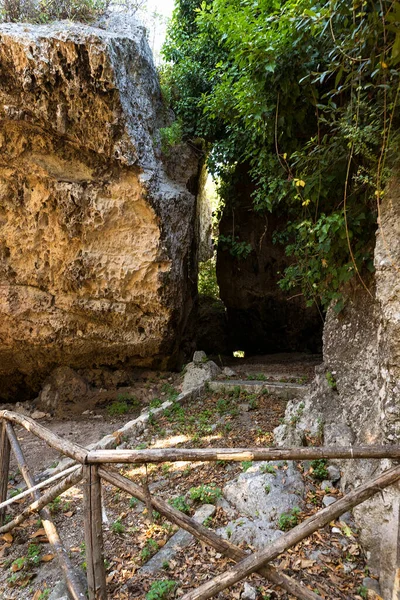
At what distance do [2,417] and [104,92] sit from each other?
187 inches

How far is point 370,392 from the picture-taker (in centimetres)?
351

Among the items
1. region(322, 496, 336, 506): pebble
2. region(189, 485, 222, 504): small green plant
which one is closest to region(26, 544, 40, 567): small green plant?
region(189, 485, 222, 504): small green plant

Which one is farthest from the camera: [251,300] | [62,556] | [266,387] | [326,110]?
[251,300]

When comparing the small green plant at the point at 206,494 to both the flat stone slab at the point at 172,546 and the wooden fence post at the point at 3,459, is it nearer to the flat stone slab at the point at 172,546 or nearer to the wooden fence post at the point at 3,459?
the flat stone slab at the point at 172,546

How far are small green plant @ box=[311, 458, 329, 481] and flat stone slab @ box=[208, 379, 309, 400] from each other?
5.76 feet

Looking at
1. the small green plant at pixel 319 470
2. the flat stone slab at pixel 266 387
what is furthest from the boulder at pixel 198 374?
the small green plant at pixel 319 470

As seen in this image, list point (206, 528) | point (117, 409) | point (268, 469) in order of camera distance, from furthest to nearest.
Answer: point (117, 409) < point (268, 469) < point (206, 528)

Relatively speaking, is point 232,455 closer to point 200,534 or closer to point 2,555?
point 200,534

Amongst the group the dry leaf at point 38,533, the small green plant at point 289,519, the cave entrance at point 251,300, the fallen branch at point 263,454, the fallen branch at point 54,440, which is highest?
the cave entrance at point 251,300

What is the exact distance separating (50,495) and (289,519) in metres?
1.98

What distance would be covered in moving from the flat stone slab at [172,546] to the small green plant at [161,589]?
21cm

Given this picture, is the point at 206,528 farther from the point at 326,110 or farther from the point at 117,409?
the point at 117,409

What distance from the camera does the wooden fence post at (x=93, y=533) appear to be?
2475mm

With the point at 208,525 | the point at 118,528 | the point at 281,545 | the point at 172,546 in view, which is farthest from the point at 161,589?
the point at 281,545
